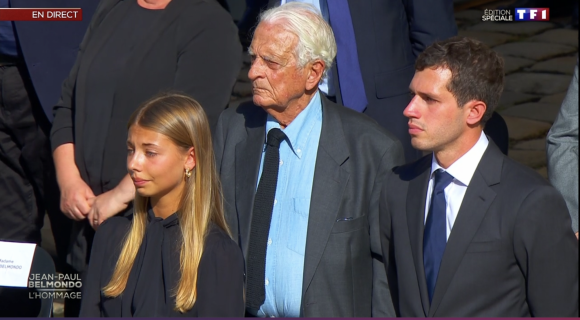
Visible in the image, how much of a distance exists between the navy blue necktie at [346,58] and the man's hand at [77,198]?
1.06 metres

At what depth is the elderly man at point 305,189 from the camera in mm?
3131

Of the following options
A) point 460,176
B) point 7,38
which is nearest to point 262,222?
point 460,176

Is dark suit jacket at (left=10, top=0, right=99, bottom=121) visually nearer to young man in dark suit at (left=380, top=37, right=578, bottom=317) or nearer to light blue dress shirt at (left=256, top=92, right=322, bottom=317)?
light blue dress shirt at (left=256, top=92, right=322, bottom=317)

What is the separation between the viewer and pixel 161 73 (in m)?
3.66

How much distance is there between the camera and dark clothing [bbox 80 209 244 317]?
2.89 m

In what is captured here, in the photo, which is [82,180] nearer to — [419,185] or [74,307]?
[74,307]

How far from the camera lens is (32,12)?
4.12 metres

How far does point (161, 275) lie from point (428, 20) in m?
1.48

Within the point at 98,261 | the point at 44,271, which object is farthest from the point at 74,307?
the point at 98,261

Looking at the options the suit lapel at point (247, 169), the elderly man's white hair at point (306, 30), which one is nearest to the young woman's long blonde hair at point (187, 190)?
the suit lapel at point (247, 169)

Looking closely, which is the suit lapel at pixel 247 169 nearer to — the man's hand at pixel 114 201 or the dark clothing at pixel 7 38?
the man's hand at pixel 114 201

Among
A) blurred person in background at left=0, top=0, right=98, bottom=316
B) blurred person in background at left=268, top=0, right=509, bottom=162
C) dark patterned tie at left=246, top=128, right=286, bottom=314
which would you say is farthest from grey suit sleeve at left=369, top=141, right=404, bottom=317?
blurred person in background at left=0, top=0, right=98, bottom=316

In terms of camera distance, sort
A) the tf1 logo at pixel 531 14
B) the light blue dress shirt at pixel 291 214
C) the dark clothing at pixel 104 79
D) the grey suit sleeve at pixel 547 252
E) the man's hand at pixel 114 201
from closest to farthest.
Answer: the grey suit sleeve at pixel 547 252 → the light blue dress shirt at pixel 291 214 → the man's hand at pixel 114 201 → the dark clothing at pixel 104 79 → the tf1 logo at pixel 531 14

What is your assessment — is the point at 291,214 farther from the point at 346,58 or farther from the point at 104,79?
the point at 104,79
